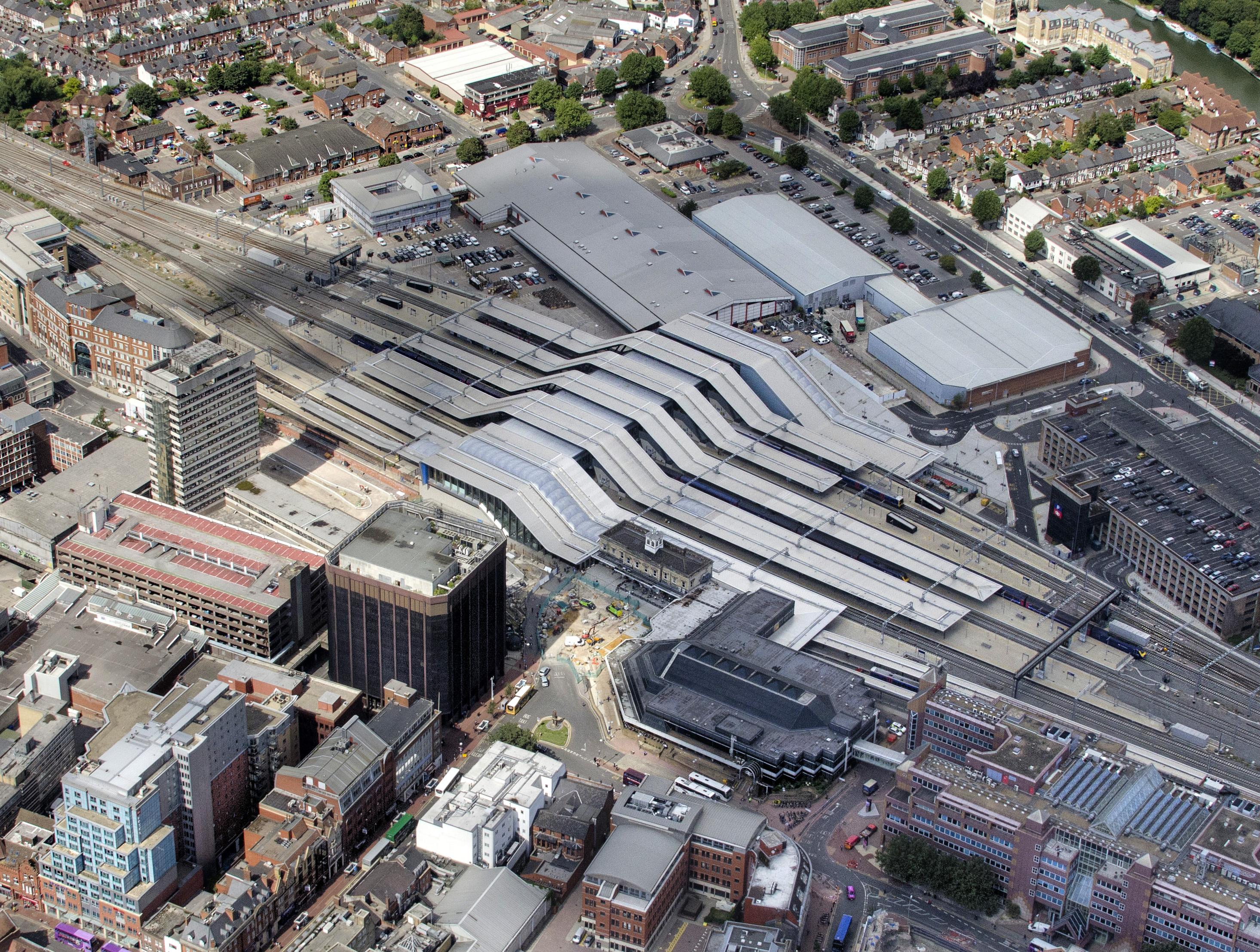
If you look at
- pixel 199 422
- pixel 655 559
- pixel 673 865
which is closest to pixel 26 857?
pixel 673 865

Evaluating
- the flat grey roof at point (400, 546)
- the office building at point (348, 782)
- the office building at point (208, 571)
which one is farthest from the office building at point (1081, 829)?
the office building at point (208, 571)

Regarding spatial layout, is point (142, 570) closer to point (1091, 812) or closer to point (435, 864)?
point (435, 864)

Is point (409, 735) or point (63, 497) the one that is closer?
point (409, 735)

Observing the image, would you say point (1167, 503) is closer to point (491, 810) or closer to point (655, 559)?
point (655, 559)

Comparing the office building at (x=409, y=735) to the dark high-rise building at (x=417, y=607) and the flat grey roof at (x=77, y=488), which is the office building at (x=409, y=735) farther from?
the flat grey roof at (x=77, y=488)

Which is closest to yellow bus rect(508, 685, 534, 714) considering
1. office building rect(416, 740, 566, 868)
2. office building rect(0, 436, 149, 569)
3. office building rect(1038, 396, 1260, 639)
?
office building rect(416, 740, 566, 868)

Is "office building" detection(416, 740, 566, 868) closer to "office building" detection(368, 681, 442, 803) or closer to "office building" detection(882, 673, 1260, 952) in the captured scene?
"office building" detection(368, 681, 442, 803)

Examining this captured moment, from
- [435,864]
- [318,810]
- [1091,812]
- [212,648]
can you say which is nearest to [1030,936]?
[1091,812]
